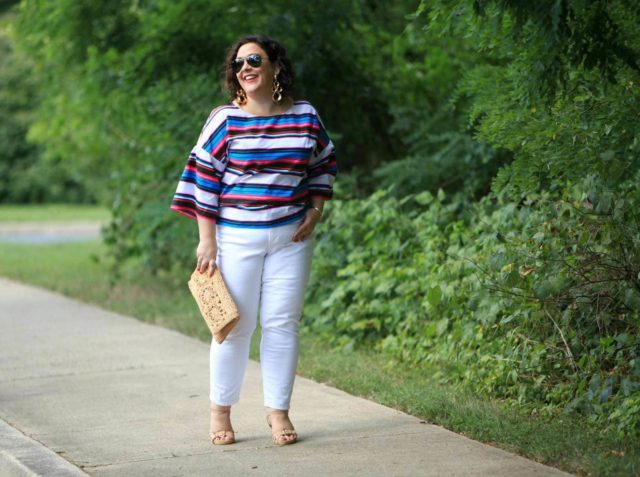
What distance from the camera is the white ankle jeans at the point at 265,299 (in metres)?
5.39

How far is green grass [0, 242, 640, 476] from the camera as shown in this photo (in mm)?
5133

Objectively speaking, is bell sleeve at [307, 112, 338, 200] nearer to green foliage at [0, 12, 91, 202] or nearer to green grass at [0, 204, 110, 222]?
green grass at [0, 204, 110, 222]

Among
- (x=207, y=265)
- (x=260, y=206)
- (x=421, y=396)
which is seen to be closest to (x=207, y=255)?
(x=207, y=265)

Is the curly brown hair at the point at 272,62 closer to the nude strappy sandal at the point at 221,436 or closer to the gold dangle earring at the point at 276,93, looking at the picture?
the gold dangle earring at the point at 276,93

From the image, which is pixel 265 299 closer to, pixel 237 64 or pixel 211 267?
pixel 211 267

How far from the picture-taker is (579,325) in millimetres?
6285

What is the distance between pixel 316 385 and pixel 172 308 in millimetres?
3820

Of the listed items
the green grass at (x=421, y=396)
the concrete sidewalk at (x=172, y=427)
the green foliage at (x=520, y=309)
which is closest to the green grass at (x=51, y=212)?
the green grass at (x=421, y=396)

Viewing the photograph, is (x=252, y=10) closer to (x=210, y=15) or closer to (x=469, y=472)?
(x=210, y=15)

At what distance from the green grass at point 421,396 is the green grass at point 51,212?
1843cm

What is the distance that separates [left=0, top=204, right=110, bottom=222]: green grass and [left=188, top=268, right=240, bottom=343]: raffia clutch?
2448 centimetres

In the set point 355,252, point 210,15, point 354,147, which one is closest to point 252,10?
point 210,15

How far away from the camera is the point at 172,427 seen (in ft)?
19.5

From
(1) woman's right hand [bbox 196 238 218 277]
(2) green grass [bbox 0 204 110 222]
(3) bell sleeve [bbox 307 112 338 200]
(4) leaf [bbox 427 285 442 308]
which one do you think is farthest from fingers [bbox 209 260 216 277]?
(2) green grass [bbox 0 204 110 222]
